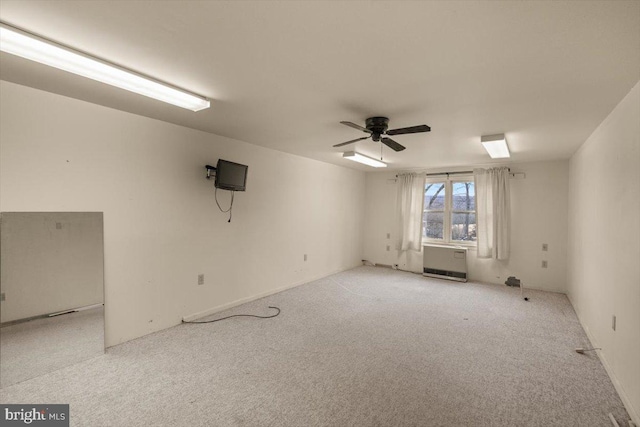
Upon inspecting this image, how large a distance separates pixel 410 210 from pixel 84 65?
5600 millimetres

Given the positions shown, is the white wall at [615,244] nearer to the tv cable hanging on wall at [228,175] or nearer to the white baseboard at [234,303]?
the tv cable hanging on wall at [228,175]

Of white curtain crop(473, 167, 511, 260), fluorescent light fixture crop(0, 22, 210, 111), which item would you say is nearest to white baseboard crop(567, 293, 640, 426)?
white curtain crop(473, 167, 511, 260)

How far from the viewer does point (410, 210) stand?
242 inches

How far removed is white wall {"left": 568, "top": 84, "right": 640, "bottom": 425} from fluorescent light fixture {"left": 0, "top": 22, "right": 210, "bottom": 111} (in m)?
3.28

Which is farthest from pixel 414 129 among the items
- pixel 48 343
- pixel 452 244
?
pixel 452 244

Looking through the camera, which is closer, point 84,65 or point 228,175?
point 84,65

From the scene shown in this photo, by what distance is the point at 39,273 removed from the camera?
2420 millimetres

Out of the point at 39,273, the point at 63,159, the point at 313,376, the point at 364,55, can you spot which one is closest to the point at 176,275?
the point at 39,273

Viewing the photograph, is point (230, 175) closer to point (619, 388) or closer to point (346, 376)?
point (346, 376)

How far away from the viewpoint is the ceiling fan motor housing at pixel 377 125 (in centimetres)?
271

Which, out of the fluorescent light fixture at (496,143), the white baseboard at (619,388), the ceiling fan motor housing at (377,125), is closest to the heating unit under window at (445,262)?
the fluorescent light fixture at (496,143)

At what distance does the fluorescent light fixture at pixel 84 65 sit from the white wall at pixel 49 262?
1.29 meters

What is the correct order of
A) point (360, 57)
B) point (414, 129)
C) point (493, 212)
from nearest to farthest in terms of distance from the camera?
point (360, 57) → point (414, 129) → point (493, 212)

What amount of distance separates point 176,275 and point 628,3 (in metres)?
3.93
